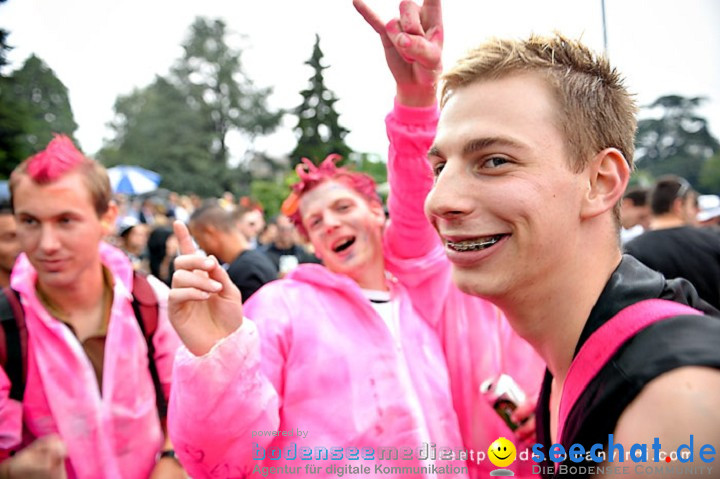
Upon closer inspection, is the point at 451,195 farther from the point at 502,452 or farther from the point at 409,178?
the point at 502,452

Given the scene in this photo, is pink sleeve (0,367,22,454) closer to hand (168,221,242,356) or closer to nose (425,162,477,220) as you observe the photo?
hand (168,221,242,356)

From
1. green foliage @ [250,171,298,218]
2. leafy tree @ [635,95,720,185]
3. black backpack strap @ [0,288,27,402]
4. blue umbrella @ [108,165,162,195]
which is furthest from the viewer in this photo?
green foliage @ [250,171,298,218]

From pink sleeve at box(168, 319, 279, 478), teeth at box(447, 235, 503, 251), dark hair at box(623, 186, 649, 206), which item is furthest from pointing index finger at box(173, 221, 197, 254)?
dark hair at box(623, 186, 649, 206)

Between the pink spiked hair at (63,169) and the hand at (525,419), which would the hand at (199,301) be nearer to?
the pink spiked hair at (63,169)

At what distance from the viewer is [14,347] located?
6.01 feet

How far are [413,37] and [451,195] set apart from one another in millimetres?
651

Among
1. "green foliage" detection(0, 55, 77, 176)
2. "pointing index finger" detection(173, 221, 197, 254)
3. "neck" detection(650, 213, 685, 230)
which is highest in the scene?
"green foliage" detection(0, 55, 77, 176)

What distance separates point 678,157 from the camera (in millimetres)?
16688

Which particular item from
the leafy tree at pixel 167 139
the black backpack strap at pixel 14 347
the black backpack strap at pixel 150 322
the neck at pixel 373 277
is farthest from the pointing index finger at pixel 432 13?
the leafy tree at pixel 167 139

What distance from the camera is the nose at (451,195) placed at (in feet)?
4.09

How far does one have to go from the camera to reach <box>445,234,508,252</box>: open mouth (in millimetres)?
1245

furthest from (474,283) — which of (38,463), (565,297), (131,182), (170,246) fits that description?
(131,182)

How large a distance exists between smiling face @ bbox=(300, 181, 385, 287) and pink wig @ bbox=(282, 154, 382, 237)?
30mm

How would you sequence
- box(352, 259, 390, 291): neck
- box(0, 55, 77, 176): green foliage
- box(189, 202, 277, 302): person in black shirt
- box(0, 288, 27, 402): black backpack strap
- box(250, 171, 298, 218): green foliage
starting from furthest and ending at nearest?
box(250, 171, 298, 218): green foliage < box(189, 202, 277, 302): person in black shirt < box(0, 55, 77, 176): green foliage < box(352, 259, 390, 291): neck < box(0, 288, 27, 402): black backpack strap
